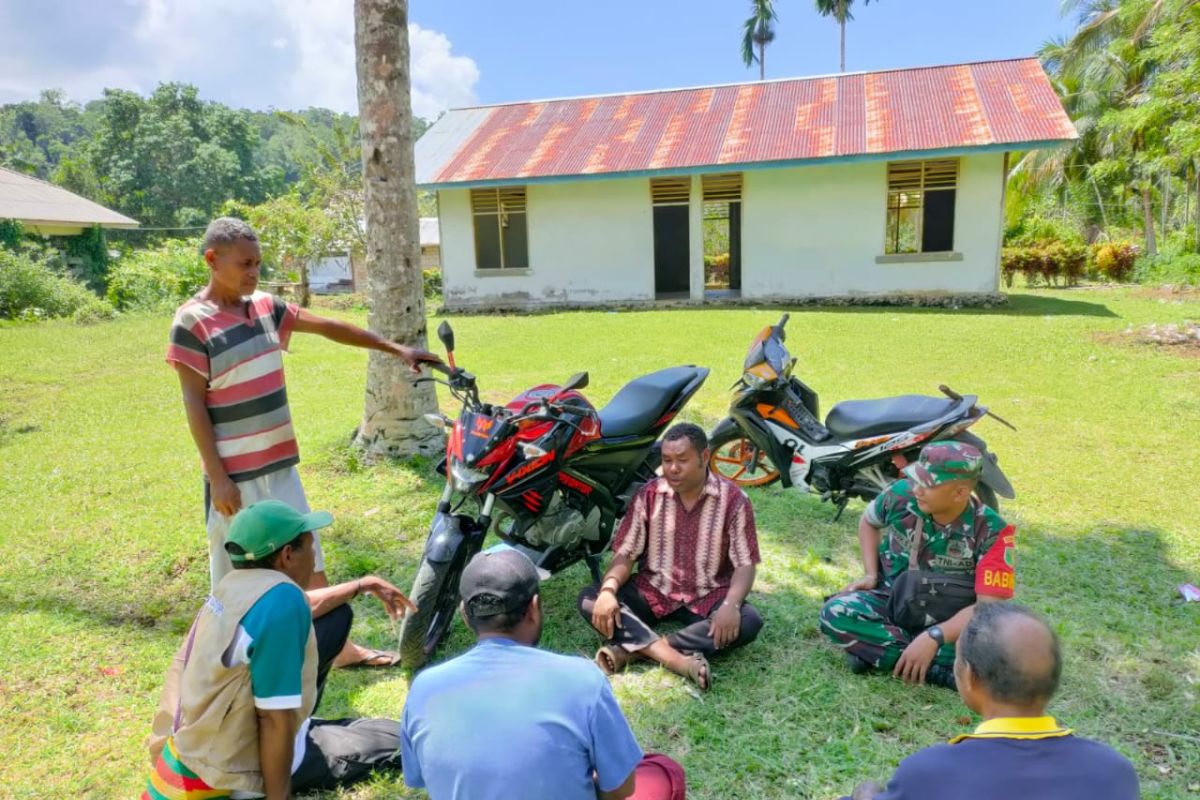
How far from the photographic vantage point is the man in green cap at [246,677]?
2.02 m

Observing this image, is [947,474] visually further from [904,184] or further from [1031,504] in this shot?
[904,184]

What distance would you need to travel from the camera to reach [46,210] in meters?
21.5

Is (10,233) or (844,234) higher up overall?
(10,233)

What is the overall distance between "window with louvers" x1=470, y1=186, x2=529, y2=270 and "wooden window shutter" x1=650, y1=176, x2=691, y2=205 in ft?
9.15

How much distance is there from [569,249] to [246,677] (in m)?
15.2

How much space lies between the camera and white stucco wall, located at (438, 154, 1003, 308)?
1452cm

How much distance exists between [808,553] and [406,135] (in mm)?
3934

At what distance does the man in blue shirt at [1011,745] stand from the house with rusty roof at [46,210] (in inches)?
928

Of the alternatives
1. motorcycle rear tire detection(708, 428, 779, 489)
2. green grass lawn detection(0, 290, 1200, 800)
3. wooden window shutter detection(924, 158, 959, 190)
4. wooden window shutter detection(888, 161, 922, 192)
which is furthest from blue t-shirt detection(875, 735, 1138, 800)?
wooden window shutter detection(888, 161, 922, 192)

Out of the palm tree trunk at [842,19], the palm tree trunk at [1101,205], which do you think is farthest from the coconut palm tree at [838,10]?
the palm tree trunk at [1101,205]

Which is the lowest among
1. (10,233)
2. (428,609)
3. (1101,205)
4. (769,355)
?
(428,609)

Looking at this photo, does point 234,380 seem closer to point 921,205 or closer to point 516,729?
point 516,729

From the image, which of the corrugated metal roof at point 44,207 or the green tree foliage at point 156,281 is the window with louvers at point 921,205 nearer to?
the green tree foliage at point 156,281

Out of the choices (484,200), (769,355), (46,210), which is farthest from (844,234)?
(46,210)
